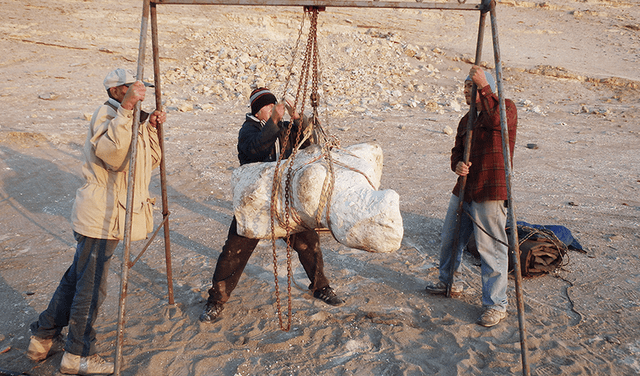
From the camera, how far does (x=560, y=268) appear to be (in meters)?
4.97

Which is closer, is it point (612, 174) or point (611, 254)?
point (611, 254)

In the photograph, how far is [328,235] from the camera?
5.88m

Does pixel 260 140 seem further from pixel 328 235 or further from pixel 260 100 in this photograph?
pixel 328 235

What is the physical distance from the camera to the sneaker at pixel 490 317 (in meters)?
3.93

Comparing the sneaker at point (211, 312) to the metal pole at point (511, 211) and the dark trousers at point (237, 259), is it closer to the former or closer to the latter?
the dark trousers at point (237, 259)

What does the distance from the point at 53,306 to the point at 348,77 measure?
520 inches

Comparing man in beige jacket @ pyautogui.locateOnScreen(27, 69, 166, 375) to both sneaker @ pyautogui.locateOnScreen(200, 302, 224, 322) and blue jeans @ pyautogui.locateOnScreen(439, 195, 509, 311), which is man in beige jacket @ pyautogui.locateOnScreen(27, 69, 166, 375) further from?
blue jeans @ pyautogui.locateOnScreen(439, 195, 509, 311)

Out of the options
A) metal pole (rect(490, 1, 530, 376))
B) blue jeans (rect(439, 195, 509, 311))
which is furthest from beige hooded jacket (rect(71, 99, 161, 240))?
blue jeans (rect(439, 195, 509, 311))

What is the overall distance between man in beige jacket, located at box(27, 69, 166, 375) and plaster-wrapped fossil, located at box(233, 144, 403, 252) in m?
0.74

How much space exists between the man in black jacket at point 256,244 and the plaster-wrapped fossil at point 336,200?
0.40 m

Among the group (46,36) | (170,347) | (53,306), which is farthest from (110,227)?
(46,36)

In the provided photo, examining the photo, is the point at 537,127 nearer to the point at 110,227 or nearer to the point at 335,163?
the point at 335,163

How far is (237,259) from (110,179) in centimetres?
127

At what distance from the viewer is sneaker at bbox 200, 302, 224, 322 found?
12.9 feet
